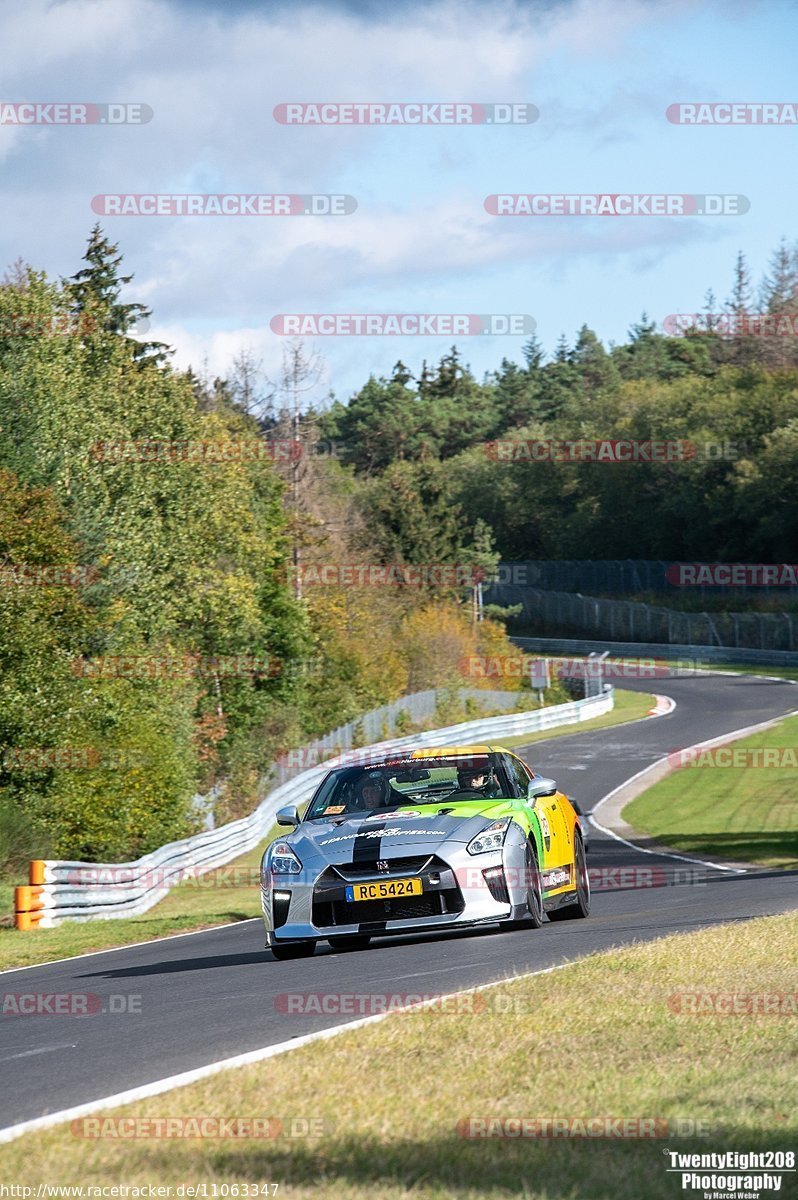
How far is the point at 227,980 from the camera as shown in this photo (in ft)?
34.6

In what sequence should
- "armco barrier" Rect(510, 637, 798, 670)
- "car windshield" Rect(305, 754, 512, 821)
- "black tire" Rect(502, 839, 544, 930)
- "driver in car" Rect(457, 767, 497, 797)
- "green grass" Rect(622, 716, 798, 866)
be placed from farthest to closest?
"armco barrier" Rect(510, 637, 798, 670), "green grass" Rect(622, 716, 798, 866), "driver in car" Rect(457, 767, 497, 797), "car windshield" Rect(305, 754, 512, 821), "black tire" Rect(502, 839, 544, 930)

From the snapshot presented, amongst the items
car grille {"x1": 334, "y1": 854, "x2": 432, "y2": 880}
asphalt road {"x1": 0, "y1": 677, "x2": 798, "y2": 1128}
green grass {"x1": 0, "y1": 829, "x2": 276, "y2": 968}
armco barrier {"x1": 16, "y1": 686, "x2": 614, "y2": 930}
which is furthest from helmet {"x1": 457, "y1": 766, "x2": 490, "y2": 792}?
armco barrier {"x1": 16, "y1": 686, "x2": 614, "y2": 930}

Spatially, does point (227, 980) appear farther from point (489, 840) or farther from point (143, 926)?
point (143, 926)

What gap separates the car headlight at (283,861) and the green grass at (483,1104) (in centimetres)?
332

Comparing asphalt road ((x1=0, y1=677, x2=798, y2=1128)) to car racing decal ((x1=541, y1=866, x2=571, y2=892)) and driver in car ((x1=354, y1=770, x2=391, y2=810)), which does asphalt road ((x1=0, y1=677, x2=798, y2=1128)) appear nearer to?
car racing decal ((x1=541, y1=866, x2=571, y2=892))

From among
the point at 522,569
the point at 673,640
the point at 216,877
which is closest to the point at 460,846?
the point at 216,877

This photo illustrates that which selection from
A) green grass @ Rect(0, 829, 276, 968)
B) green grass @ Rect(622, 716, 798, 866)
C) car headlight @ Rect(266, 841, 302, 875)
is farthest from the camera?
green grass @ Rect(622, 716, 798, 866)

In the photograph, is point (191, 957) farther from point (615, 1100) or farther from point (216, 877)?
point (216, 877)

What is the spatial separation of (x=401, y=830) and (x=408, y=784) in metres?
1.30

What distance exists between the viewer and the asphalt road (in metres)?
7.09

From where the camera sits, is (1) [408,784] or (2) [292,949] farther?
(1) [408,784]

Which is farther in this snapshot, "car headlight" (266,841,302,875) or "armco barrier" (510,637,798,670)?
"armco barrier" (510,637,798,670)

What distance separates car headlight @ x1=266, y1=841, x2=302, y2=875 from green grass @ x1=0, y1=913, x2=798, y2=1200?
3.32 metres

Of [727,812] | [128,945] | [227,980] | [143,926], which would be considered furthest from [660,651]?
[227,980]
